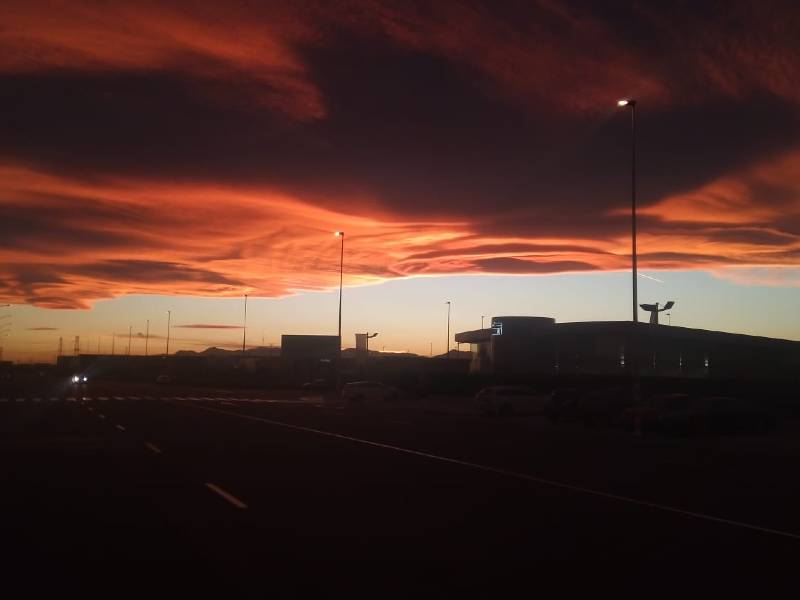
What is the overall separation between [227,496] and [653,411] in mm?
22229

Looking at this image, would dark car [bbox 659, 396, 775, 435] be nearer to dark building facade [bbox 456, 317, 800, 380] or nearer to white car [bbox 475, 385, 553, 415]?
white car [bbox 475, 385, 553, 415]

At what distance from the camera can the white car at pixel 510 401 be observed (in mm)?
46500

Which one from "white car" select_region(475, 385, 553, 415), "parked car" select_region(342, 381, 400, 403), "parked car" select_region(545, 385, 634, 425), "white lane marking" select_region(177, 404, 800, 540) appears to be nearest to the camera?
"white lane marking" select_region(177, 404, 800, 540)

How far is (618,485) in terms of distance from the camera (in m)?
17.7

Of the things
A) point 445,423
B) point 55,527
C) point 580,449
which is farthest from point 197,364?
point 55,527

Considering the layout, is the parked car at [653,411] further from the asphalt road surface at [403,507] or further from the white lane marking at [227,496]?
the white lane marking at [227,496]

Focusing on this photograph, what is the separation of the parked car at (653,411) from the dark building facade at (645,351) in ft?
117

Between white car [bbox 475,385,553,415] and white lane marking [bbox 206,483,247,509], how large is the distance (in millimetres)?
30973

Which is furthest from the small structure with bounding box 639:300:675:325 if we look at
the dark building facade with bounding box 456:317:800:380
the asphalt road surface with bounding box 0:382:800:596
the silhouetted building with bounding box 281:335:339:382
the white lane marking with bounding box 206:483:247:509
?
the silhouetted building with bounding box 281:335:339:382

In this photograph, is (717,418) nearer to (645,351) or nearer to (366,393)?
(366,393)

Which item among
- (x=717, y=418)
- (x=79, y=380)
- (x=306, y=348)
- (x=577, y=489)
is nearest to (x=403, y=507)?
(x=577, y=489)

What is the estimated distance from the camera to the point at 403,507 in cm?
1435

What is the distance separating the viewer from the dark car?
31.9 meters

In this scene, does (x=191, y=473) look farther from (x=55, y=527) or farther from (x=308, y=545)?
(x=308, y=545)
